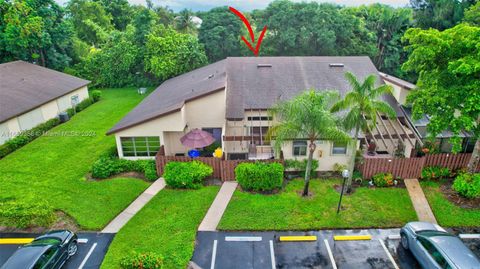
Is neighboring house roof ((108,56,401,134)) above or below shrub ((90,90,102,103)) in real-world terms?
above

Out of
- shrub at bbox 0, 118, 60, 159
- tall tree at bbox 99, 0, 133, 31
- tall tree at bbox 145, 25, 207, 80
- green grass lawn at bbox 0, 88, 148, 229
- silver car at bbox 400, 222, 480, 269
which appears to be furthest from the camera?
tall tree at bbox 99, 0, 133, 31

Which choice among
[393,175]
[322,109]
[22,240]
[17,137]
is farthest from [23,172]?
[393,175]

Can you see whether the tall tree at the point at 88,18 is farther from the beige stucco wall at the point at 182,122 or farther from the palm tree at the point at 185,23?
the beige stucco wall at the point at 182,122

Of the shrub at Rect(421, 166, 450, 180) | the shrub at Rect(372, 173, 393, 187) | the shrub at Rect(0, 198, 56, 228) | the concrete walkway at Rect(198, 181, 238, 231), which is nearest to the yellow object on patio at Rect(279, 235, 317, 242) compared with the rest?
the concrete walkway at Rect(198, 181, 238, 231)

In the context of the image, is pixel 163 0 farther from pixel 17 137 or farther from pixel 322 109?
pixel 322 109

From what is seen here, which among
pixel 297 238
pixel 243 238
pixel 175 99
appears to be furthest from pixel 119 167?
pixel 297 238

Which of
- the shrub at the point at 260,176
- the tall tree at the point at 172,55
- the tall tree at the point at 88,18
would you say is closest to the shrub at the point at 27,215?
the shrub at the point at 260,176

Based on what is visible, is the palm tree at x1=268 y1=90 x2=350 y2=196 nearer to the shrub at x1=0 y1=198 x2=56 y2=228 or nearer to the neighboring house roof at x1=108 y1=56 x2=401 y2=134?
the neighboring house roof at x1=108 y1=56 x2=401 y2=134
